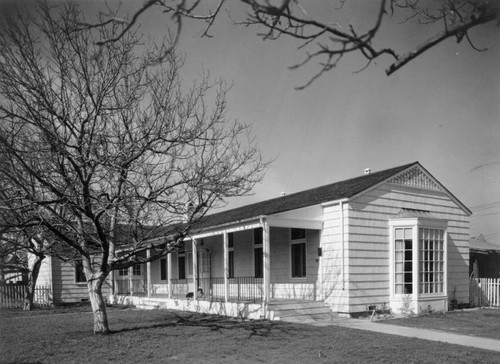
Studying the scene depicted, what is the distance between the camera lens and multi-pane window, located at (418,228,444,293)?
47.8ft

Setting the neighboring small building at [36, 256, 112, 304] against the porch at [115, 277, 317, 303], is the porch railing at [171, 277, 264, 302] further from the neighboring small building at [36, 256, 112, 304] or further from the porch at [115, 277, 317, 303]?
the neighboring small building at [36, 256, 112, 304]

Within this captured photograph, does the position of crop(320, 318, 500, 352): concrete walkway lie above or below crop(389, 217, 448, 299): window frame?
below

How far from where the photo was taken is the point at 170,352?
8.63 metres

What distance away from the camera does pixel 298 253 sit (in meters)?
16.0

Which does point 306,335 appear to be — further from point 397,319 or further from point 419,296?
point 419,296

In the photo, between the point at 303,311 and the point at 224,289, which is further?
the point at 224,289

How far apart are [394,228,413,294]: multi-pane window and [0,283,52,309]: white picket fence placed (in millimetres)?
16034

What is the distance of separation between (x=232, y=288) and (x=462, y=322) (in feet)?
28.3

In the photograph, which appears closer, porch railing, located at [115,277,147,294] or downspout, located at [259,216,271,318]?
downspout, located at [259,216,271,318]

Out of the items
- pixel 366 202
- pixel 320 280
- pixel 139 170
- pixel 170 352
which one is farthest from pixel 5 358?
pixel 366 202

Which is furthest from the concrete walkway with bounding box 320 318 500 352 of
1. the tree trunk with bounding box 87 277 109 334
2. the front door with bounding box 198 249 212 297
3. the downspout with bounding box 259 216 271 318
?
the front door with bounding box 198 249 212 297

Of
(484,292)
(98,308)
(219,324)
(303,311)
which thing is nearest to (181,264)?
(303,311)

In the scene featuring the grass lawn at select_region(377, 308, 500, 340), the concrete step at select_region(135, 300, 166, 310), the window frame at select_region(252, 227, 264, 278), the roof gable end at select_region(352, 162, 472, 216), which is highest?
the roof gable end at select_region(352, 162, 472, 216)

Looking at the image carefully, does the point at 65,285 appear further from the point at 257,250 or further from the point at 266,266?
the point at 266,266
